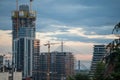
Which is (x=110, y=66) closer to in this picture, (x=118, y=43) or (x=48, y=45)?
(x=118, y=43)

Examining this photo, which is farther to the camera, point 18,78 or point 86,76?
point 18,78

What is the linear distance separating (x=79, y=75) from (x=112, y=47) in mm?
61745

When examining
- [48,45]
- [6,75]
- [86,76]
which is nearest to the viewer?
[86,76]

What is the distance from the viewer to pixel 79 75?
231 feet

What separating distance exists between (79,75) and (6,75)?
934 inches

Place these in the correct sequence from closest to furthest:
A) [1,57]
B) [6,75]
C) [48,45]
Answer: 1. [6,75]
2. [1,57]
3. [48,45]

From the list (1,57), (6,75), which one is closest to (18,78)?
(6,75)

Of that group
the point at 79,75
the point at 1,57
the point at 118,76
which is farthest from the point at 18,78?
the point at 118,76

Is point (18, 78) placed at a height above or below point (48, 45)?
below

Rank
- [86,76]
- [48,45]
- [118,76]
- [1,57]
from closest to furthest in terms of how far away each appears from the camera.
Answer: [118,76] → [86,76] → [1,57] → [48,45]

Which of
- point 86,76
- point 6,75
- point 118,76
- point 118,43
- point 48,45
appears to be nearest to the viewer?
point 118,43

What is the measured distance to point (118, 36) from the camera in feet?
31.3

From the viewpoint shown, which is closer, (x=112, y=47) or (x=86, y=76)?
(x=112, y=47)

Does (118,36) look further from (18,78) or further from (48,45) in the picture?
(48,45)
